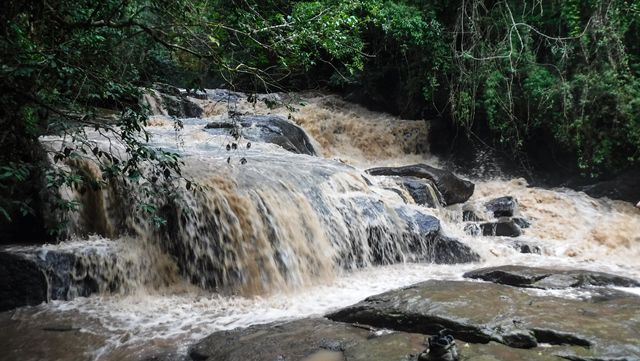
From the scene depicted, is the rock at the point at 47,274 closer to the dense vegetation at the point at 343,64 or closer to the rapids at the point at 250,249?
the rapids at the point at 250,249

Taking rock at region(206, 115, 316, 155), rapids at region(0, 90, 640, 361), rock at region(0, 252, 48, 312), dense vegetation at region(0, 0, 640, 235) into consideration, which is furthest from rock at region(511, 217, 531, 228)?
rock at region(0, 252, 48, 312)

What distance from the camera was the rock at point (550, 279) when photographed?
4895mm

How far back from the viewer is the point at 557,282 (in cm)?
489

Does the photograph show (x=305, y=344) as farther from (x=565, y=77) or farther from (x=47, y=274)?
(x=565, y=77)

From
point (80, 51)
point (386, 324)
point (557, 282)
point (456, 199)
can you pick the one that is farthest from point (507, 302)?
point (456, 199)

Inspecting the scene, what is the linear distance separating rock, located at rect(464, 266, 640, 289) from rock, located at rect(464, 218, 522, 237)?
249 cm

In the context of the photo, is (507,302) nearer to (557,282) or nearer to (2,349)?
(557,282)

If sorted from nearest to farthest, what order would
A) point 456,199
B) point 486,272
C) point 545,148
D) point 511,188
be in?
point 486,272 < point 456,199 < point 511,188 < point 545,148

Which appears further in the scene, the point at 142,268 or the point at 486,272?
the point at 486,272

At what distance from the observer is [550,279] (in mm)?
4969

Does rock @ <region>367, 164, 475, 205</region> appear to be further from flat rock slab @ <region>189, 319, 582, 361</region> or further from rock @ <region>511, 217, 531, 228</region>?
flat rock slab @ <region>189, 319, 582, 361</region>

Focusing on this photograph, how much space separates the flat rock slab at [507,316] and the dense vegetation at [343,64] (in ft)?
6.22

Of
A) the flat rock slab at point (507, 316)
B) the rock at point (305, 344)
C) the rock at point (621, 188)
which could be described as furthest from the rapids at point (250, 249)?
the flat rock slab at point (507, 316)

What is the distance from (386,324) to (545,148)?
8483mm
